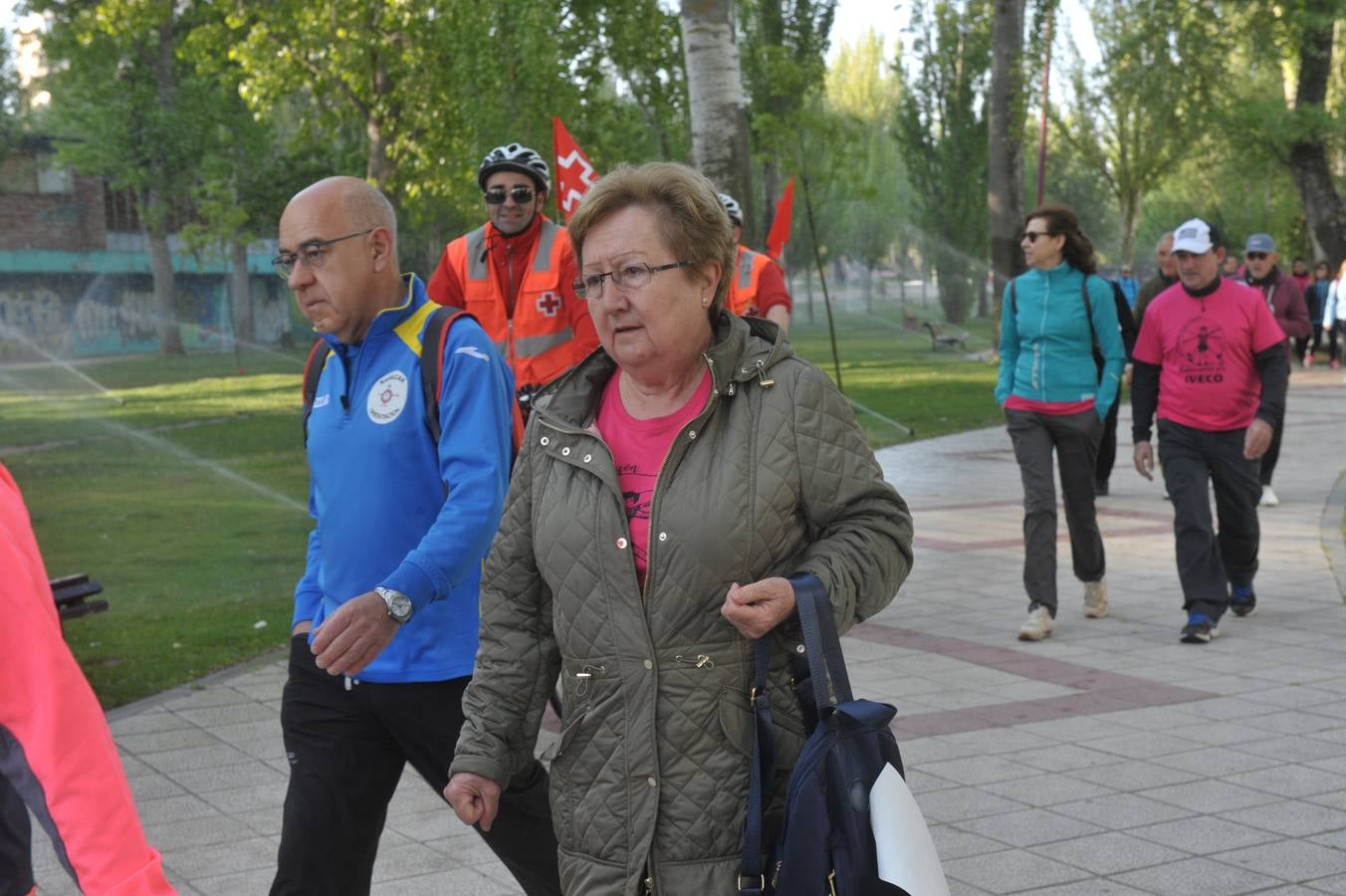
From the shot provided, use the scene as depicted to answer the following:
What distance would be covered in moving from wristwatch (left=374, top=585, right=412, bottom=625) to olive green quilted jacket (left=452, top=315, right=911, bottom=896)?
478 mm

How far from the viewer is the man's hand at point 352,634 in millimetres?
3328

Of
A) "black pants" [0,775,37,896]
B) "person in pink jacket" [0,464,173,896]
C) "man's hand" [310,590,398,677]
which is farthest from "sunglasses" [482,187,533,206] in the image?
"person in pink jacket" [0,464,173,896]

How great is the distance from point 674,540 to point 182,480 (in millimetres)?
17546

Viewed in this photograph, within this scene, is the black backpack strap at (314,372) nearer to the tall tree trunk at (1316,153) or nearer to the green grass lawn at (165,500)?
the green grass lawn at (165,500)

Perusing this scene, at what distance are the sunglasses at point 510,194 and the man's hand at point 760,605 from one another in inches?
149

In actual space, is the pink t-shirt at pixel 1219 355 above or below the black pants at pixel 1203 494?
above

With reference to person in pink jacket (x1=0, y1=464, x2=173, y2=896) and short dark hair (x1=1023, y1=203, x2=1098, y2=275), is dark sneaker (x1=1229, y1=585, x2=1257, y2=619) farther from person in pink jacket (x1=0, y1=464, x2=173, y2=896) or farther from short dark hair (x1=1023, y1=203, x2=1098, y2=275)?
person in pink jacket (x1=0, y1=464, x2=173, y2=896)

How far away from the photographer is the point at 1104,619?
9.25 m

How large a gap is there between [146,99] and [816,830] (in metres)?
34.4

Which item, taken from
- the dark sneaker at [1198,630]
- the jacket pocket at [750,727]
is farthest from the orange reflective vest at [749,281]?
the jacket pocket at [750,727]

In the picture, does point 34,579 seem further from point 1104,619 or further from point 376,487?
point 1104,619

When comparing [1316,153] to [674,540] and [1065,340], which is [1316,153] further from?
[674,540]

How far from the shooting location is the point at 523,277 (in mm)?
6426

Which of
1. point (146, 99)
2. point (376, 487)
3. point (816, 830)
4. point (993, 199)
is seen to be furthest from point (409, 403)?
point (146, 99)
